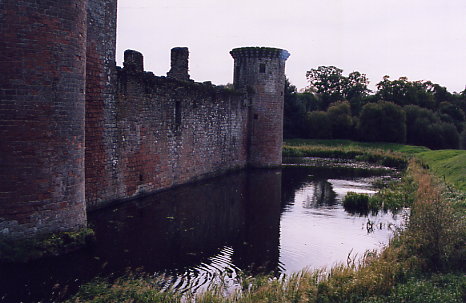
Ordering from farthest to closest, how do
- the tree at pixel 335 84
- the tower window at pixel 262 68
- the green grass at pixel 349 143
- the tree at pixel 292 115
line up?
the tree at pixel 335 84 < the tree at pixel 292 115 < the green grass at pixel 349 143 < the tower window at pixel 262 68

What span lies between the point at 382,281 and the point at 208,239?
177 inches

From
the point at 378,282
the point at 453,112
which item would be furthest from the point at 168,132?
the point at 453,112

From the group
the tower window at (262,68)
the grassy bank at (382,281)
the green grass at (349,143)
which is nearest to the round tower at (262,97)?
the tower window at (262,68)

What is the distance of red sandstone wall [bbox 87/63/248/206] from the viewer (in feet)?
48.4

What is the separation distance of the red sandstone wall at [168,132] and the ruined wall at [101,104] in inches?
11.2

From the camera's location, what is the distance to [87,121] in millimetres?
12773

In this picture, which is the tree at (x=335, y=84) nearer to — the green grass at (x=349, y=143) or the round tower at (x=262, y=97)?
the green grass at (x=349, y=143)

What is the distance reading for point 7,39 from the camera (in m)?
8.52

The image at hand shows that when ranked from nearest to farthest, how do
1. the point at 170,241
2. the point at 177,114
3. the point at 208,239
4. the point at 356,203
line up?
the point at 170,241 < the point at 208,239 < the point at 356,203 < the point at 177,114

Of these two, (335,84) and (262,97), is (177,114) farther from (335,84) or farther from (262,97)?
(335,84)

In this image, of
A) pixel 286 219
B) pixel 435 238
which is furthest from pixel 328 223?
pixel 435 238

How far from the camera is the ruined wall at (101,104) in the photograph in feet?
42.1

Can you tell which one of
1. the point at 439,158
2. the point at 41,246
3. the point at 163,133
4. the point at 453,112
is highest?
the point at 453,112

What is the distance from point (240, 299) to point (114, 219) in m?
6.19
